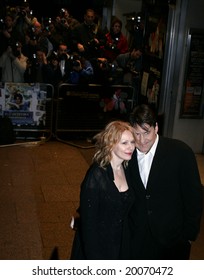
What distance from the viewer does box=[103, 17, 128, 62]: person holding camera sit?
9.84m

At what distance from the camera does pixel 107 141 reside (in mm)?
2982

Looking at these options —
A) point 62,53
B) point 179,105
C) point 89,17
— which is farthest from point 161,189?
point 89,17

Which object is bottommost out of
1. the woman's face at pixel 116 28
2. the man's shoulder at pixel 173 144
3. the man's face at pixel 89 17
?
the man's shoulder at pixel 173 144

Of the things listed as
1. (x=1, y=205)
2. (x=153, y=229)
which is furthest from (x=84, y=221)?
(x=1, y=205)

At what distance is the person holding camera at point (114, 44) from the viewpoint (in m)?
9.84

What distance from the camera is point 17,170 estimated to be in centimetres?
716

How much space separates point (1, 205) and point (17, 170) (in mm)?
1415

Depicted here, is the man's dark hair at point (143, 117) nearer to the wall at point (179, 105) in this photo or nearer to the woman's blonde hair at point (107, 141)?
the woman's blonde hair at point (107, 141)

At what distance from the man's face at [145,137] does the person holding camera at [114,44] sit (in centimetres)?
685

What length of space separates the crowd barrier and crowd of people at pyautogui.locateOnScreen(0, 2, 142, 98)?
0.98ft

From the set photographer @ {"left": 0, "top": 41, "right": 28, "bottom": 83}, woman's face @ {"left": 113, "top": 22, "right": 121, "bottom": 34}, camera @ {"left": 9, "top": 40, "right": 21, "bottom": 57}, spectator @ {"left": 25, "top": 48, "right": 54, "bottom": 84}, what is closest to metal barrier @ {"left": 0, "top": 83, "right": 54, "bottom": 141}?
spectator @ {"left": 25, "top": 48, "right": 54, "bottom": 84}

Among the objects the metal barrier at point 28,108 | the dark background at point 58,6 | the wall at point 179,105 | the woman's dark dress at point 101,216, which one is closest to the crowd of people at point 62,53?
the metal barrier at point 28,108

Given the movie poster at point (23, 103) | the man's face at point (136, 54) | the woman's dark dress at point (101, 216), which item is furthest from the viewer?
the man's face at point (136, 54)

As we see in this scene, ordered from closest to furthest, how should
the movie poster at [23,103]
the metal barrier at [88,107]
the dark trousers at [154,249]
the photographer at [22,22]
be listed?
1. the dark trousers at [154,249]
2. the movie poster at [23,103]
3. the metal barrier at [88,107]
4. the photographer at [22,22]
